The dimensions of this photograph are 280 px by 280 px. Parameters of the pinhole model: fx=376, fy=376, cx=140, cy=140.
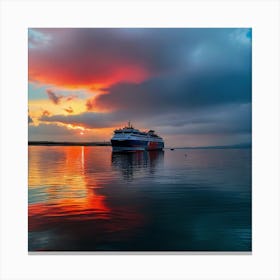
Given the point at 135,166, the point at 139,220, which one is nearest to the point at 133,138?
the point at 135,166

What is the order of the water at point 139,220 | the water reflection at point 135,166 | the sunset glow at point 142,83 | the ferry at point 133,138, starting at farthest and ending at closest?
the water reflection at point 135,166
the ferry at point 133,138
the sunset glow at point 142,83
the water at point 139,220

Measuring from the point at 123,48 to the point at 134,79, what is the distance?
30.0 inches

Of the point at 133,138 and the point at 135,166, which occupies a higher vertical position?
the point at 133,138

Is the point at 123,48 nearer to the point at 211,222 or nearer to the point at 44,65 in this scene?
the point at 44,65

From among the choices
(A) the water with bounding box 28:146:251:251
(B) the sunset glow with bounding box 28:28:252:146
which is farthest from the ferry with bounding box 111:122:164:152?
(A) the water with bounding box 28:146:251:251

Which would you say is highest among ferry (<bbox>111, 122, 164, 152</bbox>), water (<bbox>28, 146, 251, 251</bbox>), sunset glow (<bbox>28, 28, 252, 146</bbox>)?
sunset glow (<bbox>28, 28, 252, 146</bbox>)

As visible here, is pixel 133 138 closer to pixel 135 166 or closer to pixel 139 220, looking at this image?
pixel 135 166

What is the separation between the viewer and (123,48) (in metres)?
6.88

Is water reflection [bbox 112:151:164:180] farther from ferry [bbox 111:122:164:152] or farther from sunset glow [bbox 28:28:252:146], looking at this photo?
sunset glow [bbox 28:28:252:146]

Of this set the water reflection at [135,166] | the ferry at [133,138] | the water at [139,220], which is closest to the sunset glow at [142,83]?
the ferry at [133,138]

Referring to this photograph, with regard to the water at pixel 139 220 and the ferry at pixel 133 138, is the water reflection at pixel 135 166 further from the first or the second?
the water at pixel 139 220

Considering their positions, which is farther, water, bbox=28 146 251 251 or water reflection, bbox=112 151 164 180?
water reflection, bbox=112 151 164 180

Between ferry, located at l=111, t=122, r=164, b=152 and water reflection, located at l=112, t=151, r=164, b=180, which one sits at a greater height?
ferry, located at l=111, t=122, r=164, b=152
